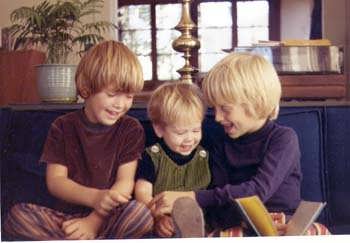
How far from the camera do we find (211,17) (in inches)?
87.4

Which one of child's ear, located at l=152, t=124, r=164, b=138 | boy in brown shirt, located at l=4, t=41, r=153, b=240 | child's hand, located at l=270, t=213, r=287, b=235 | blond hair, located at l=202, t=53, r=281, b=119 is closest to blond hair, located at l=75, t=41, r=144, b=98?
boy in brown shirt, located at l=4, t=41, r=153, b=240

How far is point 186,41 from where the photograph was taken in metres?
2.19

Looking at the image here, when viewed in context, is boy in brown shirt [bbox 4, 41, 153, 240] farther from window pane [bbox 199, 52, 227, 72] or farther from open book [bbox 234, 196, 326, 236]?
open book [bbox 234, 196, 326, 236]

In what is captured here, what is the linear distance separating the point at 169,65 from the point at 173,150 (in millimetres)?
273

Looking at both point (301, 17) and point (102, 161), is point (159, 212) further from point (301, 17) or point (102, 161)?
point (301, 17)

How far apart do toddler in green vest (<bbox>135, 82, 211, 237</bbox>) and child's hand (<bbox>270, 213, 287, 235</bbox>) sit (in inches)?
9.5

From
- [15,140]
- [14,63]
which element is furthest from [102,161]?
[14,63]

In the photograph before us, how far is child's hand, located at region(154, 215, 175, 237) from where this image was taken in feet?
7.09

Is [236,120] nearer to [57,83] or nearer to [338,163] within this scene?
[338,163]

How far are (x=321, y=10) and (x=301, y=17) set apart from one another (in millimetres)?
126

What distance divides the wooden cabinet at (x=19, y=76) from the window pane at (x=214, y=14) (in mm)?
529

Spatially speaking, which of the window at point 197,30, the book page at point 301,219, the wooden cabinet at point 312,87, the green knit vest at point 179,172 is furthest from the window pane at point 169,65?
the book page at point 301,219

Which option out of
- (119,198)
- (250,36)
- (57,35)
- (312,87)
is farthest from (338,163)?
(57,35)

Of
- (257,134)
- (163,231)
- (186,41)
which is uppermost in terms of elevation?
(186,41)
